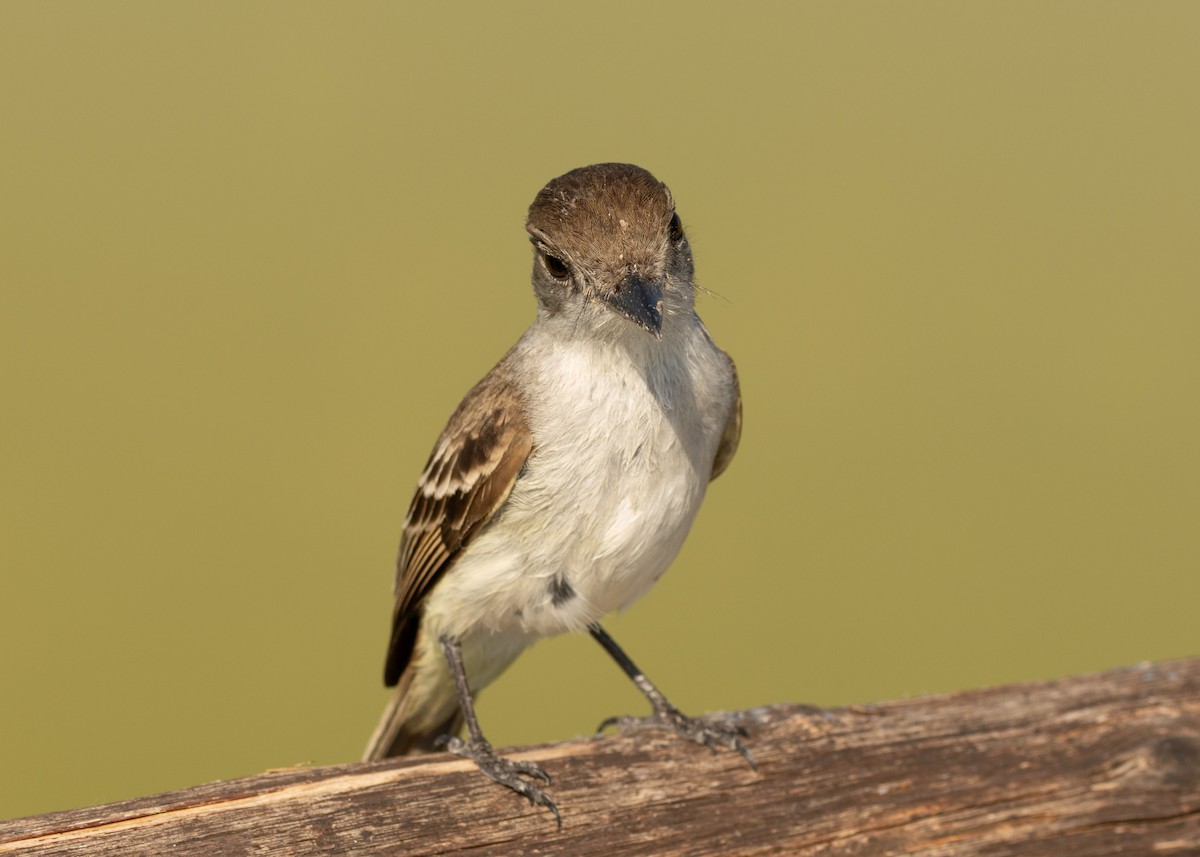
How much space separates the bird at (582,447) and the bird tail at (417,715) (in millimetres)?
407

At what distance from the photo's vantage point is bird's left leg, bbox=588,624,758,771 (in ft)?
17.2

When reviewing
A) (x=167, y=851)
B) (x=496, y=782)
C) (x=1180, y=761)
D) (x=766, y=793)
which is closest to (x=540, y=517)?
(x=496, y=782)

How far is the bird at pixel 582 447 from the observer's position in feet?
16.0

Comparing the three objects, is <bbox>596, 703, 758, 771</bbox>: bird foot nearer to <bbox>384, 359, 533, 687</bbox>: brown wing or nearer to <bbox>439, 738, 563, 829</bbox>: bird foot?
<bbox>439, 738, 563, 829</bbox>: bird foot

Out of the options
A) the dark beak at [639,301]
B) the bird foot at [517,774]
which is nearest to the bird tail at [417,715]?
the bird foot at [517,774]

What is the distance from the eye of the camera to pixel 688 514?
5.43 meters

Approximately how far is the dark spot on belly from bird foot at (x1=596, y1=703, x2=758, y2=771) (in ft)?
1.91

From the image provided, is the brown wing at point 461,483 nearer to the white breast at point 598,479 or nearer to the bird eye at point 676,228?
the white breast at point 598,479

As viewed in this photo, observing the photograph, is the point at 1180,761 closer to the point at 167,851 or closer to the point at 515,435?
the point at 515,435

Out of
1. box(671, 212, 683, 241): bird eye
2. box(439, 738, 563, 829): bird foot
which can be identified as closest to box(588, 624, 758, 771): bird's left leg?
box(439, 738, 563, 829): bird foot

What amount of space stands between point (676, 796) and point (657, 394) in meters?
1.51

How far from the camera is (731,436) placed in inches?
226

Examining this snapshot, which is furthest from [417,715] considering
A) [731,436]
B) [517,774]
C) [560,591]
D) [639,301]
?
[639,301]

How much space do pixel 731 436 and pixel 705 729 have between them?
124 cm
